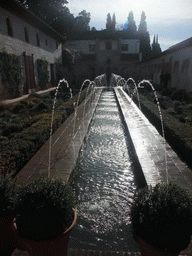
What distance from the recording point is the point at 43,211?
5.84 ft

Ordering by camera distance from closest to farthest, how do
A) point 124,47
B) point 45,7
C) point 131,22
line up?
point 45,7 → point 124,47 → point 131,22

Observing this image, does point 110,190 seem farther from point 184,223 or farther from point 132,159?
point 184,223

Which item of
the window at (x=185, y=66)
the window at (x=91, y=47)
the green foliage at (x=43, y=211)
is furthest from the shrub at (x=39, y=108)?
the window at (x=91, y=47)

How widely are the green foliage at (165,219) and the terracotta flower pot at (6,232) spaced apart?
1272mm

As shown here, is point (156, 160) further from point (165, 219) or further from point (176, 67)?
point (176, 67)

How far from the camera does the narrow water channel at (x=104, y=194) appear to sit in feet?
8.55

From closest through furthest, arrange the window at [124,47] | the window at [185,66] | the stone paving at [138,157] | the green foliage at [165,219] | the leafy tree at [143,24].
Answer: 1. the green foliage at [165,219]
2. the stone paving at [138,157]
3. the window at [185,66]
4. the window at [124,47]
5. the leafy tree at [143,24]

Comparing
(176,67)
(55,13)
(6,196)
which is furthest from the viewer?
(55,13)

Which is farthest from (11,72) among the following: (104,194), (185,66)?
(185,66)

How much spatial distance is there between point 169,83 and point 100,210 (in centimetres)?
1805

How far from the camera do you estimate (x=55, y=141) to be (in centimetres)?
548

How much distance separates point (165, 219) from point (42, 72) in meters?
17.9

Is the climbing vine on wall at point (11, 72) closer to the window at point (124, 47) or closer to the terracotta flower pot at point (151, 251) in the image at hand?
the terracotta flower pot at point (151, 251)

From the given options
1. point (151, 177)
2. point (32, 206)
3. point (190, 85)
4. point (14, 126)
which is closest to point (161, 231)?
point (32, 206)
